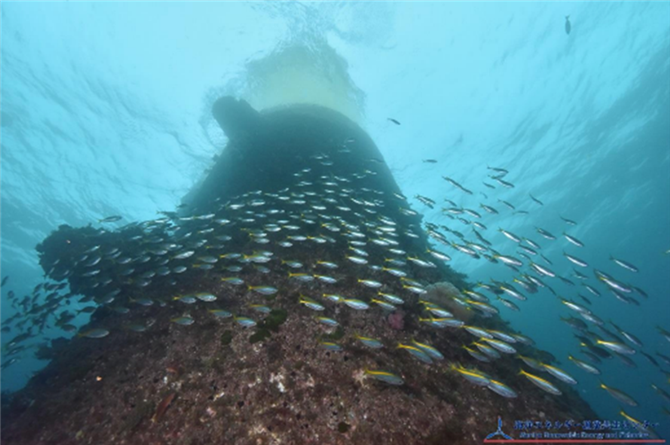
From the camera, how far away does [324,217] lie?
40.2 feet

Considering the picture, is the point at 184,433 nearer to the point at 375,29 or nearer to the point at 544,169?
the point at 375,29

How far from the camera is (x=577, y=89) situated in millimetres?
27078

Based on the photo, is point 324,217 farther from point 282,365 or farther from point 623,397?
point 623,397

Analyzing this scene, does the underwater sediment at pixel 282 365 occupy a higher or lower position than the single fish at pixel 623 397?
lower

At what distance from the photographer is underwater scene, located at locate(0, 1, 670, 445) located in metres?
6.06

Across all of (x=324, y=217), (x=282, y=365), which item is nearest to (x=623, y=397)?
(x=282, y=365)

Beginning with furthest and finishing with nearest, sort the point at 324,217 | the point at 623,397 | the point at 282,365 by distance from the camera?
the point at 324,217 < the point at 282,365 < the point at 623,397

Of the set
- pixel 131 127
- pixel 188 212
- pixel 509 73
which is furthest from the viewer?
pixel 131 127

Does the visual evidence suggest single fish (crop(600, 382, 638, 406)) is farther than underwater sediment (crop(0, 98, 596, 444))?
Yes

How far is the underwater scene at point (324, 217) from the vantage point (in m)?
6.06

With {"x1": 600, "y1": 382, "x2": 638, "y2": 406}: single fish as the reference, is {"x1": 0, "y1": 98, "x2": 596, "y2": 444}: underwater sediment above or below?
below

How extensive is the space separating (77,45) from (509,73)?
35.3m

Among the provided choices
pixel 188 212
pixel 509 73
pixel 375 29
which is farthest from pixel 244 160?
pixel 509 73

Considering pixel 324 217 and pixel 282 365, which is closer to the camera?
pixel 282 365
